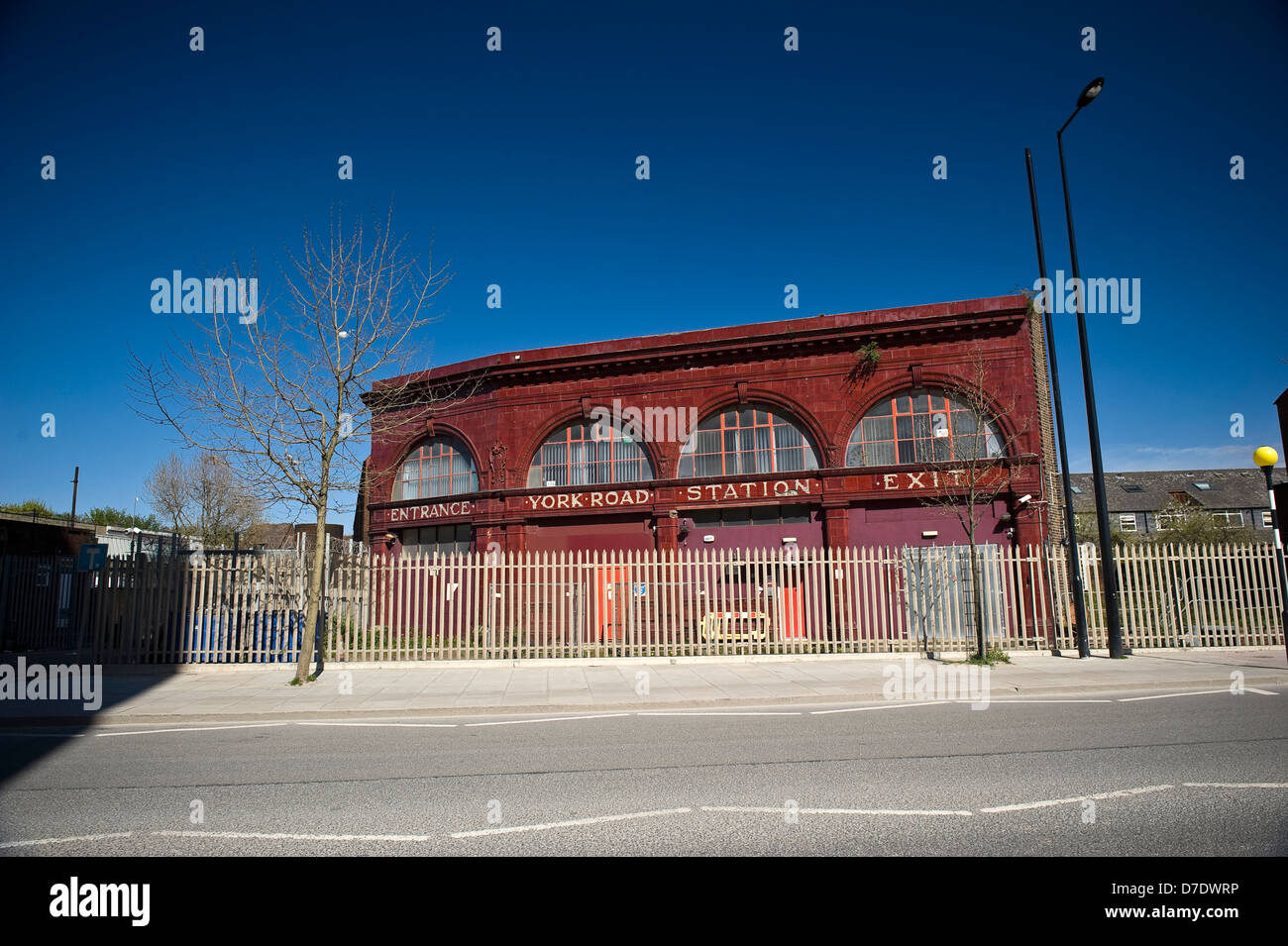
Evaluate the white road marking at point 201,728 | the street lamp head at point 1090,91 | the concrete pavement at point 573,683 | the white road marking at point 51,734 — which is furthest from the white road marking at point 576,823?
the street lamp head at point 1090,91

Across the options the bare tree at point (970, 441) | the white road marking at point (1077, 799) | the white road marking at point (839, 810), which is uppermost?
the bare tree at point (970, 441)

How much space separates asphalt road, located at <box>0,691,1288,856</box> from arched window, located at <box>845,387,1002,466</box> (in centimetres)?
1308

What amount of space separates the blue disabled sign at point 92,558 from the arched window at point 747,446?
15166mm

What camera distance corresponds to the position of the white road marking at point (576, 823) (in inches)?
183

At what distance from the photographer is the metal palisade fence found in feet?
47.0

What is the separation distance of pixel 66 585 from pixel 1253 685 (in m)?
24.9

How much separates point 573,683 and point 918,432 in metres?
14.3

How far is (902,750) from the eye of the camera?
22.5 feet

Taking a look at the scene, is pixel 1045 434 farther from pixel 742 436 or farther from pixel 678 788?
pixel 678 788

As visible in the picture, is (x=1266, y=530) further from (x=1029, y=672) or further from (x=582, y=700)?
(x=582, y=700)

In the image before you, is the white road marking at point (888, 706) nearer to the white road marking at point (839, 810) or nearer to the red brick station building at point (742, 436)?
the white road marking at point (839, 810)
